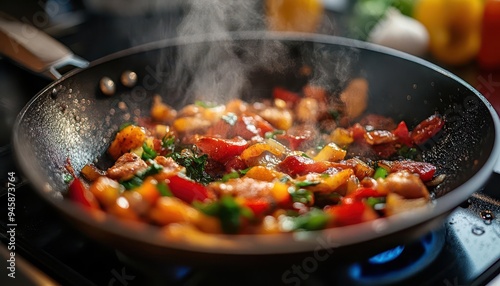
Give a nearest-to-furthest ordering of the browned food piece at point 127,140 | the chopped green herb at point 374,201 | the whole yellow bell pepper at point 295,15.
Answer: the chopped green herb at point 374,201 → the browned food piece at point 127,140 → the whole yellow bell pepper at point 295,15

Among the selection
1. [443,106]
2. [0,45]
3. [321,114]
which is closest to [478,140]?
[443,106]

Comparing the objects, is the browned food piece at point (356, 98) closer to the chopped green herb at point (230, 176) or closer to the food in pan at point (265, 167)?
the food in pan at point (265, 167)

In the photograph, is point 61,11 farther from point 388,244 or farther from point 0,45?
point 388,244

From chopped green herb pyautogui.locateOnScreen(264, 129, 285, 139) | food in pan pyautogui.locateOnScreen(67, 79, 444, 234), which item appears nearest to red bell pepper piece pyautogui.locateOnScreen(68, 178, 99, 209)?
food in pan pyautogui.locateOnScreen(67, 79, 444, 234)

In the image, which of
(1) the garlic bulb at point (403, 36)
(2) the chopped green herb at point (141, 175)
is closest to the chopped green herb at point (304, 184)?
(2) the chopped green herb at point (141, 175)

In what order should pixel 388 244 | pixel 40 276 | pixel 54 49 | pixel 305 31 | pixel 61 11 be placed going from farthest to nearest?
pixel 61 11
pixel 305 31
pixel 54 49
pixel 40 276
pixel 388 244
